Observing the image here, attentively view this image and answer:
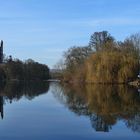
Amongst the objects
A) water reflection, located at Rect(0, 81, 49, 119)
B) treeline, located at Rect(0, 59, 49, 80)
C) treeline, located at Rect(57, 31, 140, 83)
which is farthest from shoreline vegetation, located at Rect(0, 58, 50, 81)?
water reflection, located at Rect(0, 81, 49, 119)

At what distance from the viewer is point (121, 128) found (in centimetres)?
1630

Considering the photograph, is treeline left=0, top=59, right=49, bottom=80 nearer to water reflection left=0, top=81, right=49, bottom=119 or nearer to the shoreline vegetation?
the shoreline vegetation

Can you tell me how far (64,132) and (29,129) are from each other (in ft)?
5.01

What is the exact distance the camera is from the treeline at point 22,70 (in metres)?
90.9

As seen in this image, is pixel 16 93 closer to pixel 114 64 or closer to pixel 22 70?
pixel 114 64

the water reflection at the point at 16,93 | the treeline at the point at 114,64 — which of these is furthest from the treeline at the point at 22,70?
the water reflection at the point at 16,93

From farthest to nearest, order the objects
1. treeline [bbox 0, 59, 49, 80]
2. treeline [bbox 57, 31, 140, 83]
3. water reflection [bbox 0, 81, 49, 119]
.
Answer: treeline [bbox 0, 59, 49, 80], treeline [bbox 57, 31, 140, 83], water reflection [bbox 0, 81, 49, 119]

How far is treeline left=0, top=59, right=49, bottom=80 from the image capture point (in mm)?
90938

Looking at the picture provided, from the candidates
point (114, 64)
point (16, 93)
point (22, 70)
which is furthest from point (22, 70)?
point (16, 93)

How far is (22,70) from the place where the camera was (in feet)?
306

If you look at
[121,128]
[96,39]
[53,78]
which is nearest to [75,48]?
[96,39]

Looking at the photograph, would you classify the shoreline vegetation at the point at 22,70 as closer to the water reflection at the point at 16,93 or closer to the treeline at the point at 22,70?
the treeline at the point at 22,70

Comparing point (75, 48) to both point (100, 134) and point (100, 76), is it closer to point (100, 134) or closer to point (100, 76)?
point (100, 76)

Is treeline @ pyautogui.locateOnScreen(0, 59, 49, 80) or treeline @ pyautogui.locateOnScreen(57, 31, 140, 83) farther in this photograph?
treeline @ pyautogui.locateOnScreen(0, 59, 49, 80)
